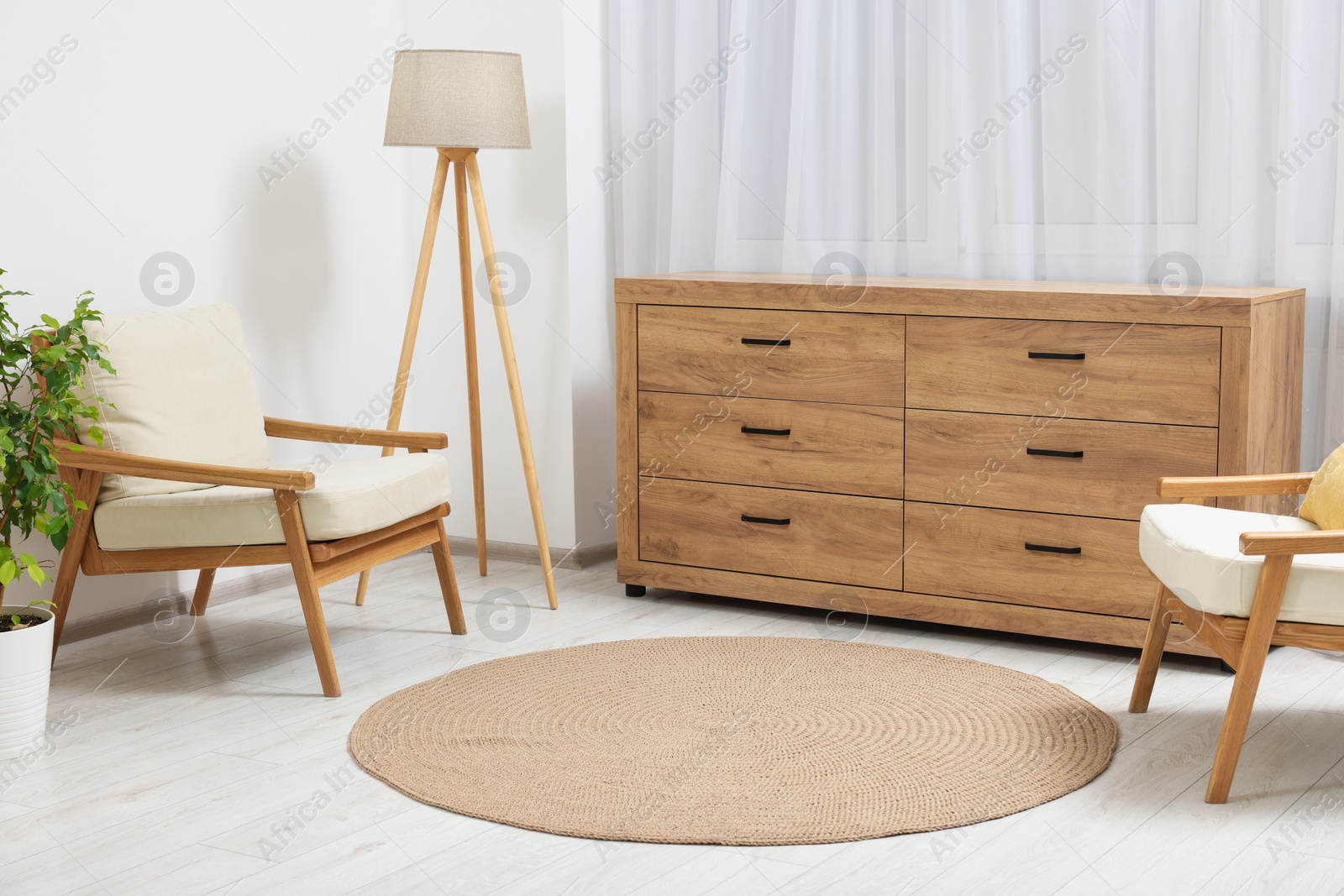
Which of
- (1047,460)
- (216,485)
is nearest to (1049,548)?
(1047,460)

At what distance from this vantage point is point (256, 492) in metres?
3.02

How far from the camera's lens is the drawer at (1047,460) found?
3115 mm

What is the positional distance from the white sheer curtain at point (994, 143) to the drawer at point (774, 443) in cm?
60

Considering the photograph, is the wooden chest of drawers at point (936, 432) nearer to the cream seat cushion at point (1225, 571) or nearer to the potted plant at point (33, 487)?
the cream seat cushion at point (1225, 571)

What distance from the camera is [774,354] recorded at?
356 centimetres

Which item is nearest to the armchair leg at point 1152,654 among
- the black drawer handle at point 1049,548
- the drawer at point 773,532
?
the black drawer handle at point 1049,548

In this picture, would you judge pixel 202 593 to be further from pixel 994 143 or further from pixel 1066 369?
pixel 994 143

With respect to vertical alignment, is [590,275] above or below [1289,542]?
above

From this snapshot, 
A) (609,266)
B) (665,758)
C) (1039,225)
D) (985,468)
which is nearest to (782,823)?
(665,758)

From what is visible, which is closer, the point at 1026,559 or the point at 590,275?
the point at 1026,559

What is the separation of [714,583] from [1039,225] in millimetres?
1325

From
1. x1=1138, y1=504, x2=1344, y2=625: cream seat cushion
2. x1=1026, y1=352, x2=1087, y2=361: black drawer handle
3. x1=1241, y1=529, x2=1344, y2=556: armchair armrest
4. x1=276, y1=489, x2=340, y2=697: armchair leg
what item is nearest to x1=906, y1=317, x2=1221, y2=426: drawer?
x1=1026, y1=352, x2=1087, y2=361: black drawer handle

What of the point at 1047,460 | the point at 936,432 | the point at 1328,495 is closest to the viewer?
the point at 1328,495

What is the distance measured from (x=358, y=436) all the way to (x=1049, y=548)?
5.87ft
